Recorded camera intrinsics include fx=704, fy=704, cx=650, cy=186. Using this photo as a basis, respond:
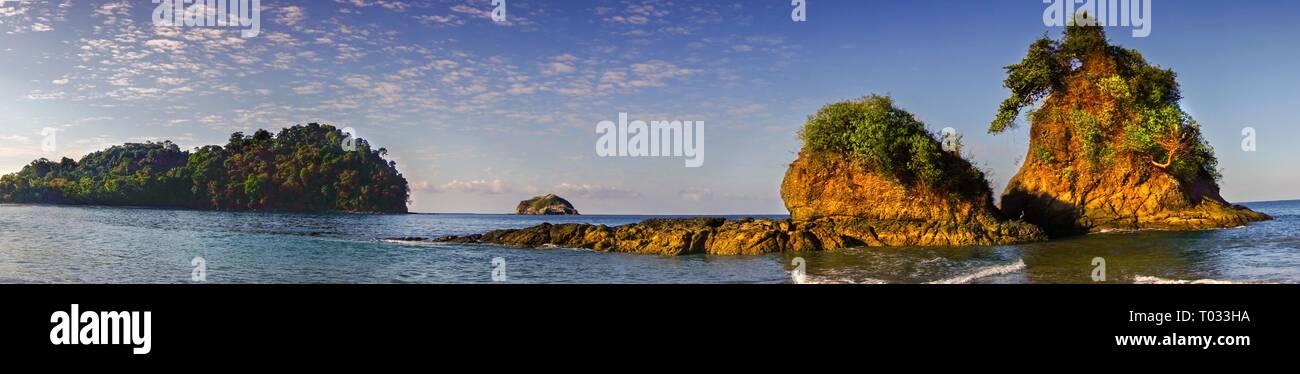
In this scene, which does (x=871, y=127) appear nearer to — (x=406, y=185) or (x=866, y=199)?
(x=866, y=199)

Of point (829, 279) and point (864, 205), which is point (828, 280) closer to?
point (829, 279)

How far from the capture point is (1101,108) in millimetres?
38875

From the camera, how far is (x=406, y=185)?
138 m

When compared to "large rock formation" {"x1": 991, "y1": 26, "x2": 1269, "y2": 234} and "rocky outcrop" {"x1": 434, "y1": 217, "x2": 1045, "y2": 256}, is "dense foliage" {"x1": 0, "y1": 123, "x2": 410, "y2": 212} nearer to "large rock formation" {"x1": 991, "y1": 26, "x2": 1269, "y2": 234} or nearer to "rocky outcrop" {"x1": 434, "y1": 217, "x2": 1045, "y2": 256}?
"rocky outcrop" {"x1": 434, "y1": 217, "x2": 1045, "y2": 256}

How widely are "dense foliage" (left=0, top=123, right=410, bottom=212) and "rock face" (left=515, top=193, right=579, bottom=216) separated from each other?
3497 cm

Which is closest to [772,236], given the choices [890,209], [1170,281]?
[890,209]

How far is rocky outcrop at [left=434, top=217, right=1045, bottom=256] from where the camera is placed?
2912cm

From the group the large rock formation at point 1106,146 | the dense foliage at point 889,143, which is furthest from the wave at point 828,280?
the large rock formation at point 1106,146

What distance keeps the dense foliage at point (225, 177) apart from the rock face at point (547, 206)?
115 ft

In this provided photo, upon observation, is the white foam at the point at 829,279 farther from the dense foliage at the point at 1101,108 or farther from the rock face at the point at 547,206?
the rock face at the point at 547,206

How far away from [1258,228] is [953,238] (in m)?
17.2

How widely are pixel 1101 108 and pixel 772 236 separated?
23013 millimetres

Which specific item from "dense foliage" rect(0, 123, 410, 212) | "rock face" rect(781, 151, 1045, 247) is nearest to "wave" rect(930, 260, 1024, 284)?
"rock face" rect(781, 151, 1045, 247)

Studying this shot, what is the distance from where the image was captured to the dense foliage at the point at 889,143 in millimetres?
32375
